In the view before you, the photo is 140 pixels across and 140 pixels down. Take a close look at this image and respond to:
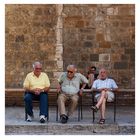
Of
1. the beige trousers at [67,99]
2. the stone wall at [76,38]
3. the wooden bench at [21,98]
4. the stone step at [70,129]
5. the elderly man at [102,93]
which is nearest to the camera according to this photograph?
the stone step at [70,129]

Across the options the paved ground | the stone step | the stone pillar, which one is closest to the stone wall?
the stone pillar

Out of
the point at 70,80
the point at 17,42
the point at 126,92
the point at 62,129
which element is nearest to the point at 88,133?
the point at 62,129

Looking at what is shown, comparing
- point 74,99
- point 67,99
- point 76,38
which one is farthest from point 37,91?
point 76,38

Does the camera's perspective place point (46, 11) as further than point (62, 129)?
Yes

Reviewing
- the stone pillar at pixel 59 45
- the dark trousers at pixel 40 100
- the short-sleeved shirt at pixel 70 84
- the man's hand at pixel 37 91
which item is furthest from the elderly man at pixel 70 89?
the stone pillar at pixel 59 45

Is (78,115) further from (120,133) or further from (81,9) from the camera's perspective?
(81,9)

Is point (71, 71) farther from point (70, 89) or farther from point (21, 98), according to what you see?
point (21, 98)

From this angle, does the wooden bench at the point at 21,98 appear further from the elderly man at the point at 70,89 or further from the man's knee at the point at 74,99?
the man's knee at the point at 74,99

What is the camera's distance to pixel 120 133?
948 cm

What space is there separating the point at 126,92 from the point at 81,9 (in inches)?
88.6

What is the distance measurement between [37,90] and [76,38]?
11.3ft

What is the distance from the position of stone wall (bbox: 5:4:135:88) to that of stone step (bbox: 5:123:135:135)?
139 inches

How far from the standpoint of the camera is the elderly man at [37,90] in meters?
9.77

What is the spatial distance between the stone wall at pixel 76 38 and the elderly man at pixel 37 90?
305cm
